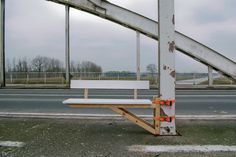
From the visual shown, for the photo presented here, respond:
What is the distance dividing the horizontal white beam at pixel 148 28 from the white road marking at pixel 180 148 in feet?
38.3

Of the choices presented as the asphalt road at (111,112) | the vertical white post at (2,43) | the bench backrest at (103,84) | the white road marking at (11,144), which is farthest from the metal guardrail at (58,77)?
the white road marking at (11,144)

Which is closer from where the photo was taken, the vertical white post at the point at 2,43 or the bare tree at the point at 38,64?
the vertical white post at the point at 2,43

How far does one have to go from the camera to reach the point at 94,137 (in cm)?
407

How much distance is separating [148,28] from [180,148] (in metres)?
14.2

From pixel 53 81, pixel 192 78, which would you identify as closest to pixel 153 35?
pixel 192 78

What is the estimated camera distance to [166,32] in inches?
162

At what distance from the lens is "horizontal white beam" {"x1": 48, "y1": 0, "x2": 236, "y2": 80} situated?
15.4 metres

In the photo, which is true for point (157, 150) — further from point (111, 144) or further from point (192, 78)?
point (192, 78)

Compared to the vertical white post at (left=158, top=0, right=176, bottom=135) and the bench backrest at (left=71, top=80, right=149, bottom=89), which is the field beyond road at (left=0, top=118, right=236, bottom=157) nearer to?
the vertical white post at (left=158, top=0, right=176, bottom=135)

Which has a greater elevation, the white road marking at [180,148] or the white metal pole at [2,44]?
the white metal pole at [2,44]

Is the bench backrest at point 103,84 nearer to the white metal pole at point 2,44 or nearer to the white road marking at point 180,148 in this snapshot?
the white road marking at point 180,148

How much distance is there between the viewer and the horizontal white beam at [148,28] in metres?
15.4

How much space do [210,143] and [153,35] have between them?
1368 cm

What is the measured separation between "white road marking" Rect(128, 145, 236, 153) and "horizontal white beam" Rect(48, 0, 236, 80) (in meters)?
11.7
